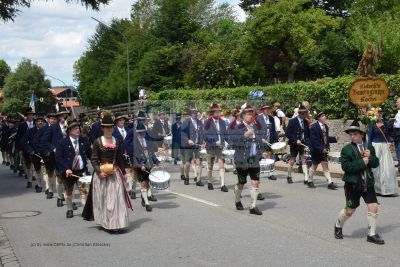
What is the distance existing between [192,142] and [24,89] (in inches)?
3451

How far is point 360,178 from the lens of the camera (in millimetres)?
8109

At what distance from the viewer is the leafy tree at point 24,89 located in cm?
9638

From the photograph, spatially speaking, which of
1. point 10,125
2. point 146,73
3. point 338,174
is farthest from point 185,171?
point 146,73

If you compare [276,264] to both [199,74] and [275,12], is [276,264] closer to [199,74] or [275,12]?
[199,74]

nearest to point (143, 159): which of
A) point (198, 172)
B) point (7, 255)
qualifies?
point (198, 172)

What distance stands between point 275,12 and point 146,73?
12.2m

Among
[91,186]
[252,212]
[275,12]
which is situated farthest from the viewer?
[275,12]

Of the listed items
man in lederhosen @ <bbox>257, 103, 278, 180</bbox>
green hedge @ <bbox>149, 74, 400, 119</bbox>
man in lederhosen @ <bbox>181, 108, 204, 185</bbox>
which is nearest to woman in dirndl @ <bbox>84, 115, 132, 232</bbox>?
man in lederhosen @ <bbox>181, 108, 204, 185</bbox>

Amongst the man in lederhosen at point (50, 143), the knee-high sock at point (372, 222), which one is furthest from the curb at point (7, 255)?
the knee-high sock at point (372, 222)

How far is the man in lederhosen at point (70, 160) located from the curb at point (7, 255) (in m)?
1.95

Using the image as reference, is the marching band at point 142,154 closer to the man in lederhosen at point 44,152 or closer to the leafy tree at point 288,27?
the man in lederhosen at point 44,152

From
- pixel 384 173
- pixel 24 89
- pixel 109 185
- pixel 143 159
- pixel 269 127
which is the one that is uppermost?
pixel 24 89

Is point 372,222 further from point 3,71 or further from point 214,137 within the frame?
point 3,71

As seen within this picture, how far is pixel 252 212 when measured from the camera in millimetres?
10602
